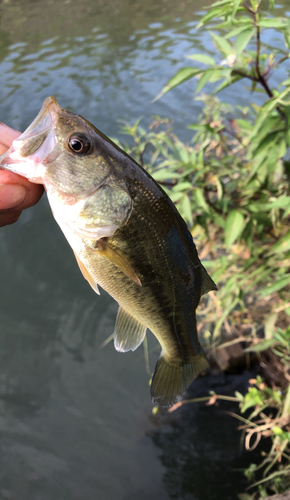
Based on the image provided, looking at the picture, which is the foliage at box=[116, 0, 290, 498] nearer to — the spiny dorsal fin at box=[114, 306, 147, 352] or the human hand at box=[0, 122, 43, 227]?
the spiny dorsal fin at box=[114, 306, 147, 352]

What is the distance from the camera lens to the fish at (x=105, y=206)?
1.30m

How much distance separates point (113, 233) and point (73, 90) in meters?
8.42

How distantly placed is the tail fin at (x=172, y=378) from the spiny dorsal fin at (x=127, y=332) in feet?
0.67

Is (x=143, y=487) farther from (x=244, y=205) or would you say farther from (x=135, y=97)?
(x=135, y=97)

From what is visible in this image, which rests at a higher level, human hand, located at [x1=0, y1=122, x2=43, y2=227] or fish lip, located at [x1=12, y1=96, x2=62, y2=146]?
fish lip, located at [x1=12, y1=96, x2=62, y2=146]

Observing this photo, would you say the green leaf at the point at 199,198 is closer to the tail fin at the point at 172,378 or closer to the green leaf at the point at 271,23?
the green leaf at the point at 271,23

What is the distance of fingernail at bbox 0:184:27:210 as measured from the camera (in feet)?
4.31

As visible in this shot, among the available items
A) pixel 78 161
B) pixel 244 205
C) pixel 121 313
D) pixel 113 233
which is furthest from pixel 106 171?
pixel 244 205

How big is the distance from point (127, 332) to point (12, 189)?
32.9 inches

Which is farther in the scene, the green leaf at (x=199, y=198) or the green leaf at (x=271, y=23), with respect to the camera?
the green leaf at (x=199, y=198)

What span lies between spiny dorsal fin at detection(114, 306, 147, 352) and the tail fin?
8.1 inches

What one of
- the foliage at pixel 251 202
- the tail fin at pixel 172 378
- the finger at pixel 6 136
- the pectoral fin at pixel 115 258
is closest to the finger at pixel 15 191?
the finger at pixel 6 136

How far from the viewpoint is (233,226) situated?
279 cm

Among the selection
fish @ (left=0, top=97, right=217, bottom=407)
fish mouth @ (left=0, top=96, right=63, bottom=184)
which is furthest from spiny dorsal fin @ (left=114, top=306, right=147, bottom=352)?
fish mouth @ (left=0, top=96, right=63, bottom=184)
